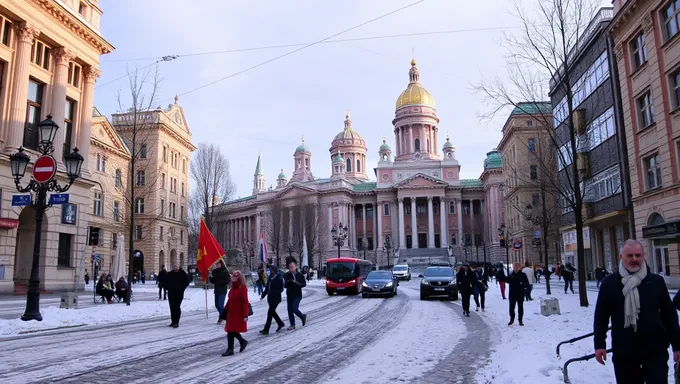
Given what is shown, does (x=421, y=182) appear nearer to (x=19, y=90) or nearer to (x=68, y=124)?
(x=68, y=124)

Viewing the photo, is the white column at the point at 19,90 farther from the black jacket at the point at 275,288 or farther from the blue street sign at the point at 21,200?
the black jacket at the point at 275,288

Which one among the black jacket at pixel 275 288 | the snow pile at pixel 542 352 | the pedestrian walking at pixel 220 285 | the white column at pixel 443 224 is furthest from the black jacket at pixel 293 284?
the white column at pixel 443 224

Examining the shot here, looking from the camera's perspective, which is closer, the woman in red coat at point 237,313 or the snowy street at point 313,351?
the snowy street at point 313,351

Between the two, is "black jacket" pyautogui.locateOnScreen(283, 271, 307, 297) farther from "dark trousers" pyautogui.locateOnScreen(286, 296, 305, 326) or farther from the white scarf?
the white scarf

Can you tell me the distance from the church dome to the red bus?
75.2m

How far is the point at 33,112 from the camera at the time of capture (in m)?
25.4

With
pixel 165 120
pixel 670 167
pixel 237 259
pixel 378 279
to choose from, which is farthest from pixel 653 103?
pixel 165 120

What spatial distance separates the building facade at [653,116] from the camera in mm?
21516

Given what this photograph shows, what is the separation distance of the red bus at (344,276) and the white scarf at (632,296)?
25.9 metres

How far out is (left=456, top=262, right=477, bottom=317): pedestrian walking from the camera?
16.1 m

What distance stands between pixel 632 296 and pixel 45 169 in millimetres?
14678

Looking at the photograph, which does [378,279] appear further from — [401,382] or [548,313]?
[401,382]

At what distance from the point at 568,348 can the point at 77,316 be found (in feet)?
45.0

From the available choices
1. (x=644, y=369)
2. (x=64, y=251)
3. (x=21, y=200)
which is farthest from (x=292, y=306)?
(x=64, y=251)
